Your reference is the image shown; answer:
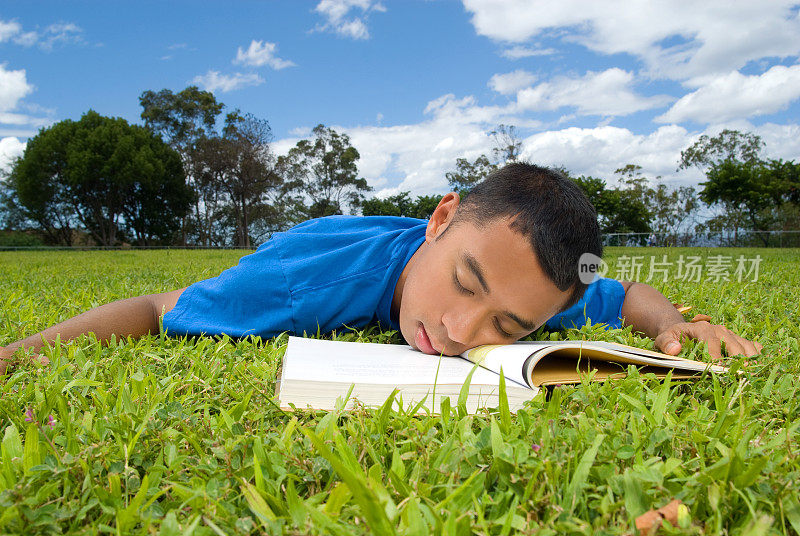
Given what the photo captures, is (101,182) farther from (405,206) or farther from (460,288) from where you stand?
(460,288)

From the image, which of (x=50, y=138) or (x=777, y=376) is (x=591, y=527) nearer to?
(x=777, y=376)

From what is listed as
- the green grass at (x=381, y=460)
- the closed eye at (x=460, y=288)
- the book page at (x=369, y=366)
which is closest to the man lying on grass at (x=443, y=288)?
the closed eye at (x=460, y=288)

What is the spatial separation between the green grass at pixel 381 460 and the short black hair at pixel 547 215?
1.47 ft

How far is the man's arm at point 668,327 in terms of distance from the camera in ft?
5.84

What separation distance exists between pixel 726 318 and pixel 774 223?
A: 137 feet

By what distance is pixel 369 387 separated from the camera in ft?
4.12

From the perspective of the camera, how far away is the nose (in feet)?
5.38

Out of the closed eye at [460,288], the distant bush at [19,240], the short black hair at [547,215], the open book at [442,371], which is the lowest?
the open book at [442,371]

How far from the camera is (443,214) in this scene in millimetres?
2178

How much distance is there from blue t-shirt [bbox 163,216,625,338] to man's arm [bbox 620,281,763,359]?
0.41 metres

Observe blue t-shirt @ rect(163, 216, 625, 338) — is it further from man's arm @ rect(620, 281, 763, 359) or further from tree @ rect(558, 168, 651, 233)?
tree @ rect(558, 168, 651, 233)

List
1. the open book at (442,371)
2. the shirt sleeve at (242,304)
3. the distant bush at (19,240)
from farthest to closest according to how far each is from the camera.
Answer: the distant bush at (19,240)
the shirt sleeve at (242,304)
the open book at (442,371)

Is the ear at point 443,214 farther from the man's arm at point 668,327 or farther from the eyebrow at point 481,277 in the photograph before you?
the man's arm at point 668,327

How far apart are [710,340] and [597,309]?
0.70 meters
